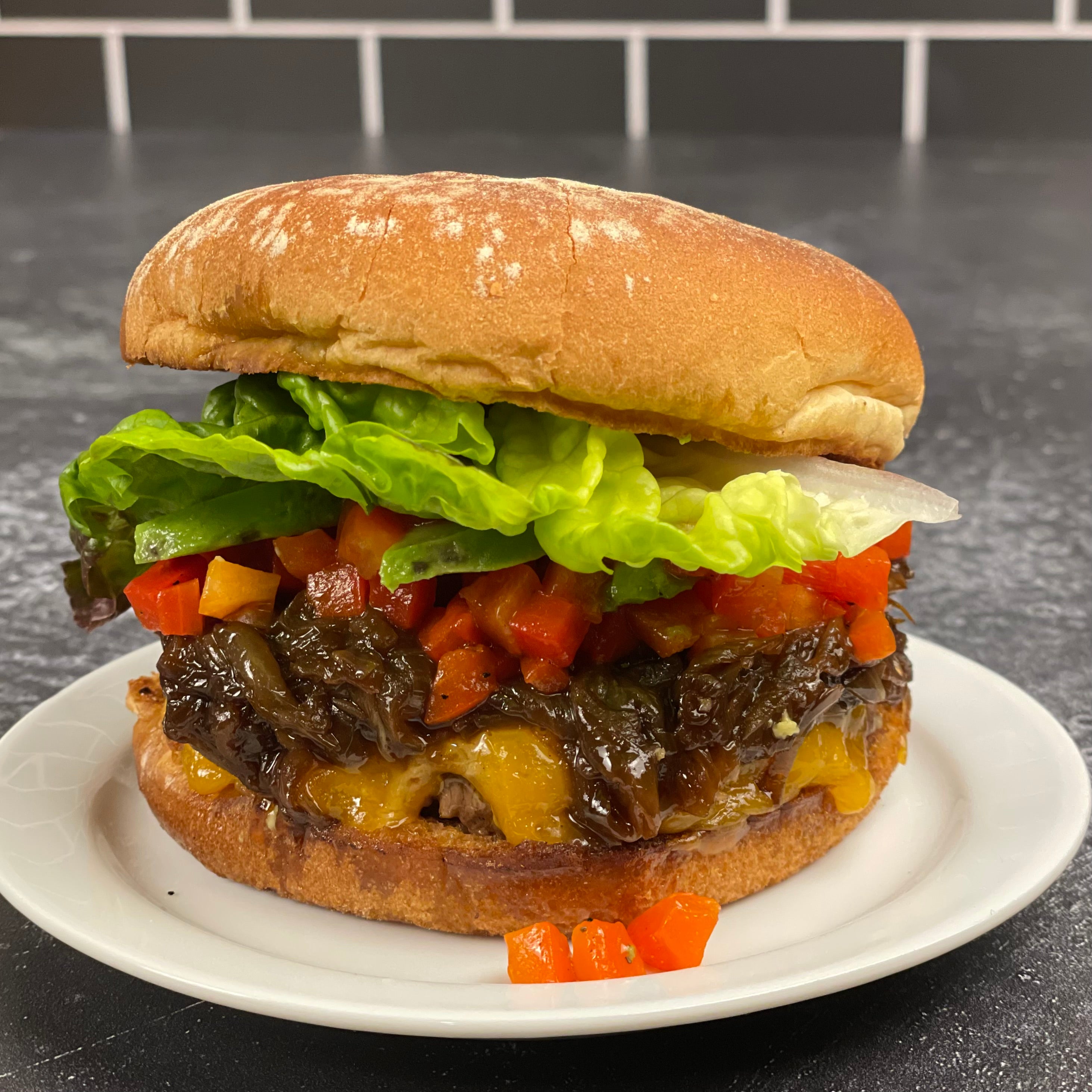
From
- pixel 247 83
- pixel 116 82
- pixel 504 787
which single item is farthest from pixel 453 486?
pixel 116 82

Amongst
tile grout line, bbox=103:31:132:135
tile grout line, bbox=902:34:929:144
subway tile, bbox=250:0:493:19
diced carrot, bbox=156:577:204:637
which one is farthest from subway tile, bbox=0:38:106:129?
diced carrot, bbox=156:577:204:637

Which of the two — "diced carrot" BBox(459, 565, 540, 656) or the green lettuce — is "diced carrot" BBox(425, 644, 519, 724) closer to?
"diced carrot" BBox(459, 565, 540, 656)

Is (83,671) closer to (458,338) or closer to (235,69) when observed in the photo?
(458,338)

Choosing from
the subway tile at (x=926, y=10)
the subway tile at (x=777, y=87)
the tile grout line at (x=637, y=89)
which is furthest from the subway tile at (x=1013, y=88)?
the tile grout line at (x=637, y=89)

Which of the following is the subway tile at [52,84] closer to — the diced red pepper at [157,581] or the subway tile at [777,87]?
the subway tile at [777,87]

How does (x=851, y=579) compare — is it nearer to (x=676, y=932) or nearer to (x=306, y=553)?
(x=676, y=932)

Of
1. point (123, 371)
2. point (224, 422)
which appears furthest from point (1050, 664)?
point (123, 371)
